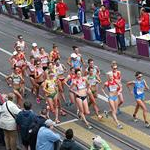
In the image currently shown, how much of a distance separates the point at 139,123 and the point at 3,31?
19.0 m

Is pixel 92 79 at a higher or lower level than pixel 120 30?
higher

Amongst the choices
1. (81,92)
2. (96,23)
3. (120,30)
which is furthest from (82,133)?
(96,23)

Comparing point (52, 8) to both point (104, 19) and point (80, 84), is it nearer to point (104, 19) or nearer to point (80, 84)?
point (104, 19)

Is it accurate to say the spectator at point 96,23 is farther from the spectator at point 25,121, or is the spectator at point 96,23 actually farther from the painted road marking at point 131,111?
the spectator at point 25,121

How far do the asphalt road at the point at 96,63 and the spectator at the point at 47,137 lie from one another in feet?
10.7

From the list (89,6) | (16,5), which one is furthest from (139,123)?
(16,5)

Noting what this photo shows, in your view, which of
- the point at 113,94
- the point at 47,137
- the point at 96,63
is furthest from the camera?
the point at 96,63

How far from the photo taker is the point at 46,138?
12953mm

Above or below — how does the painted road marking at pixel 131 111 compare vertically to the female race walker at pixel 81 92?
below

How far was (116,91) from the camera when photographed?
17156 millimetres

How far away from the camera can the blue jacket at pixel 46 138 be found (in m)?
12.9

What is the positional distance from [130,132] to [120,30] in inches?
399

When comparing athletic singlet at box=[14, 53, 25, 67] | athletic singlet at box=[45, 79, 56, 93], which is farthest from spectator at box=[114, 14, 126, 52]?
athletic singlet at box=[45, 79, 56, 93]

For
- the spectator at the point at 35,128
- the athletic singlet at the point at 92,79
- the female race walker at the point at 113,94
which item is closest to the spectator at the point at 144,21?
the athletic singlet at the point at 92,79
